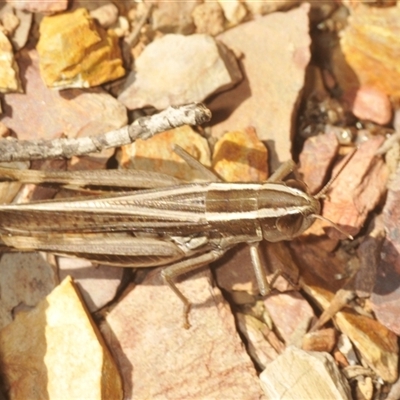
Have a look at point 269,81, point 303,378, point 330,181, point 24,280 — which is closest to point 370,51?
point 269,81

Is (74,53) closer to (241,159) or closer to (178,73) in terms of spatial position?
(178,73)

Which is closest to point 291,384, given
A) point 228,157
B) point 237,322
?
point 237,322

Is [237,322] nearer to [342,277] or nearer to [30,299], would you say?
[342,277]

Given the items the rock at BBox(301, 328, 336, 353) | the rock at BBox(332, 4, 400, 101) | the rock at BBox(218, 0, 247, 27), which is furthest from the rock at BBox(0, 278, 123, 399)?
the rock at BBox(332, 4, 400, 101)

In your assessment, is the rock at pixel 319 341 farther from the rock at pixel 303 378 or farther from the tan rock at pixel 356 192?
the tan rock at pixel 356 192

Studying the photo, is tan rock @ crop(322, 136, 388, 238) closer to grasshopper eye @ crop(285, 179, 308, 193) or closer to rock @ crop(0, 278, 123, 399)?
grasshopper eye @ crop(285, 179, 308, 193)
